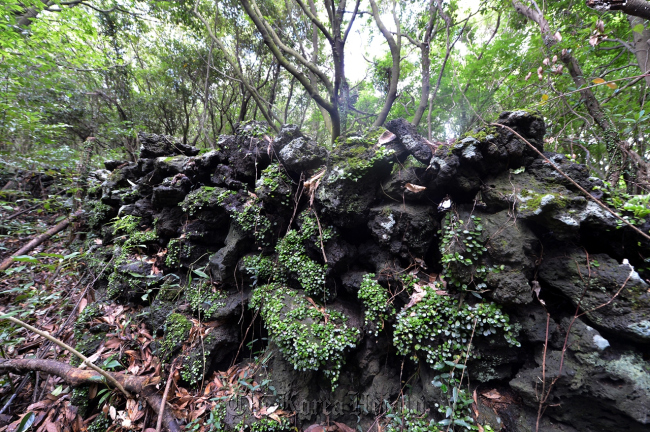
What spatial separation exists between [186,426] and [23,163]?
867cm

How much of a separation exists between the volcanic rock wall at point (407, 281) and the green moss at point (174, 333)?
0.08 feet

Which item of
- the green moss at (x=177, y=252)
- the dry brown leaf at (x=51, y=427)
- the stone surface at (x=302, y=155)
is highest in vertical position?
the stone surface at (x=302, y=155)

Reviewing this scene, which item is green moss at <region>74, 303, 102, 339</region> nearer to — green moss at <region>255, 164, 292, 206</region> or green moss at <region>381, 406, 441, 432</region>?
green moss at <region>255, 164, 292, 206</region>

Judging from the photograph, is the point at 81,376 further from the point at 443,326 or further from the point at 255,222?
the point at 443,326

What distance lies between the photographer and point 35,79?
6215mm

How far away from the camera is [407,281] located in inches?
107

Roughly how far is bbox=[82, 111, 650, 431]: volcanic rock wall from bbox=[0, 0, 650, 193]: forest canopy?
1349 millimetres

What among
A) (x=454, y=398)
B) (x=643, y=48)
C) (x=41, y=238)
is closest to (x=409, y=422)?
(x=454, y=398)

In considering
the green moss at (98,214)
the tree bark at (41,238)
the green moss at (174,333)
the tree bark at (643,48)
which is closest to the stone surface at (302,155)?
the green moss at (174,333)

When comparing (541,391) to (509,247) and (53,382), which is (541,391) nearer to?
(509,247)

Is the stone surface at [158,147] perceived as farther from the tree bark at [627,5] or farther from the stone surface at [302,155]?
A: the tree bark at [627,5]

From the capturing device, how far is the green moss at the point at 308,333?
2.68 metres

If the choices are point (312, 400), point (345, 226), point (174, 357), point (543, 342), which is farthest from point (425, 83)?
point (174, 357)

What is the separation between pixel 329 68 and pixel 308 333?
9683 millimetres
